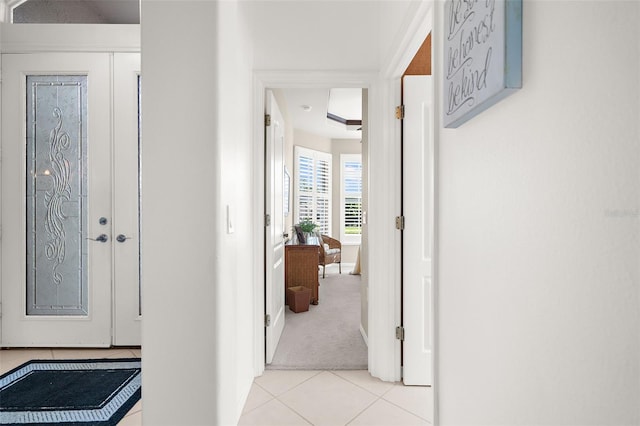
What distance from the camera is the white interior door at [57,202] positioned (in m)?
2.65

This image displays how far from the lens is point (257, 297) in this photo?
2.30m

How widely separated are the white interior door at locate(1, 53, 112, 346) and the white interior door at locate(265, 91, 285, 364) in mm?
1343

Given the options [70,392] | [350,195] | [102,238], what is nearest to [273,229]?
[102,238]

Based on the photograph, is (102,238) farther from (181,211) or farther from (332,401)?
(332,401)

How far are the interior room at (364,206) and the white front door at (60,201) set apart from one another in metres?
0.02

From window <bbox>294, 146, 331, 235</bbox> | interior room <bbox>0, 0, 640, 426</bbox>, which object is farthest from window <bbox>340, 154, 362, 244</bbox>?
interior room <bbox>0, 0, 640, 426</bbox>

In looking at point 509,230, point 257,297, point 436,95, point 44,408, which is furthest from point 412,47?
point 44,408

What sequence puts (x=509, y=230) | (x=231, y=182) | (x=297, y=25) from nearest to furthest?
(x=509, y=230)
(x=231, y=182)
(x=297, y=25)

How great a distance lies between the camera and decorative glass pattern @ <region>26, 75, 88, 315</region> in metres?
2.66

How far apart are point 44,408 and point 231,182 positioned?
68.8 inches

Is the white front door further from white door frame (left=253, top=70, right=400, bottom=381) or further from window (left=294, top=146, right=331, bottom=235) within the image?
window (left=294, top=146, right=331, bottom=235)

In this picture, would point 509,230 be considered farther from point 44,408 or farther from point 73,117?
point 73,117

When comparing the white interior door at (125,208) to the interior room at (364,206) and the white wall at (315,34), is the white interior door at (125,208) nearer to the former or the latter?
the interior room at (364,206)

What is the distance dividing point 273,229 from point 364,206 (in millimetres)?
886
